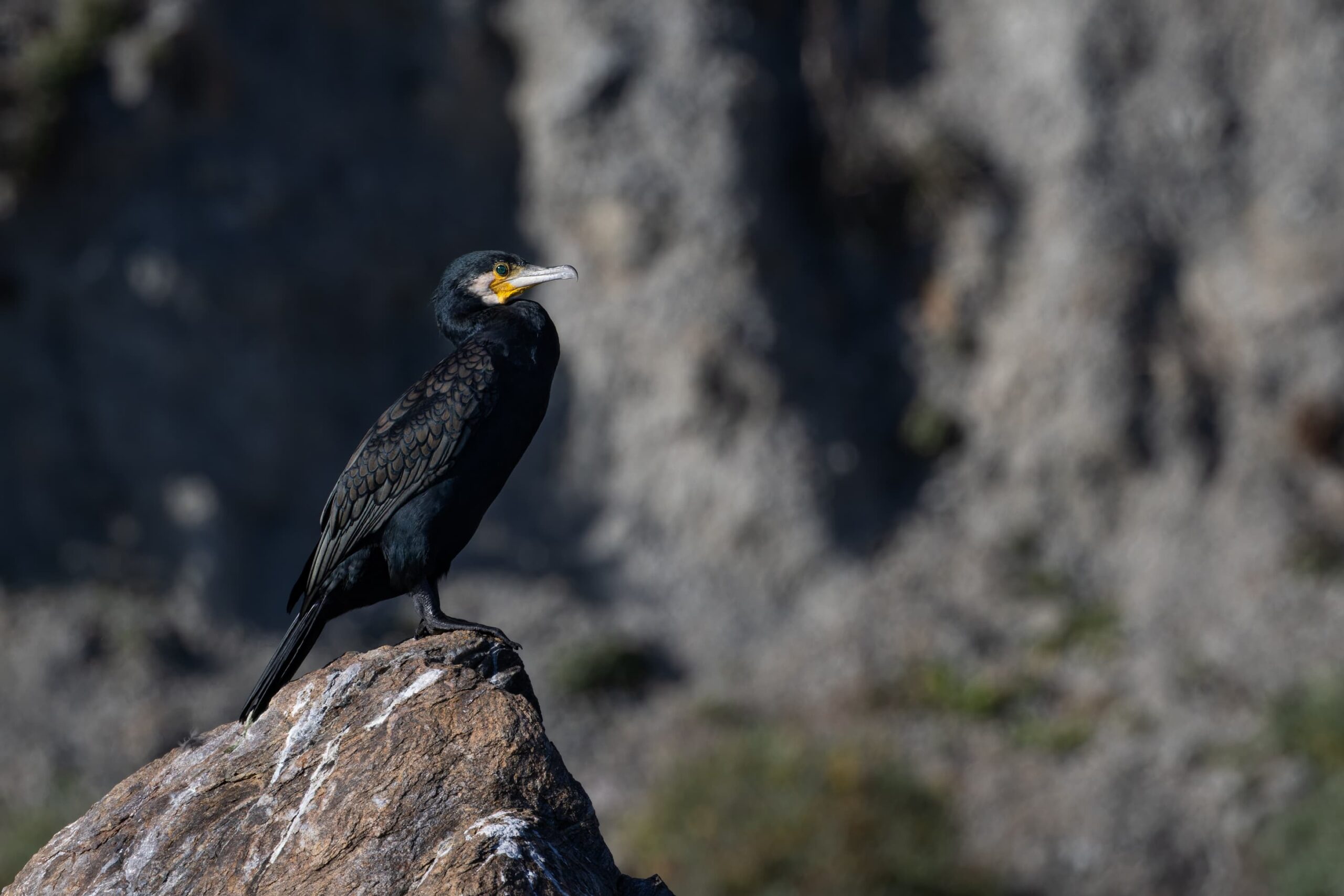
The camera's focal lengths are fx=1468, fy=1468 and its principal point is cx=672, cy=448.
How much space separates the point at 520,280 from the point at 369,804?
7.12ft

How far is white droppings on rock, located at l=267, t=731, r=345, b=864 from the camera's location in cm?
430

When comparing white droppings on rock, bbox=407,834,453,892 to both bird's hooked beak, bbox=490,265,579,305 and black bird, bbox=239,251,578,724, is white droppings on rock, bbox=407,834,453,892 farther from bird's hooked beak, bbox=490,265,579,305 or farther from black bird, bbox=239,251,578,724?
bird's hooked beak, bbox=490,265,579,305

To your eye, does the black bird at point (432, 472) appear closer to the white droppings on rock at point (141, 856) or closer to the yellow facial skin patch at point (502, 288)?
the yellow facial skin patch at point (502, 288)

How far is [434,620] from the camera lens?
16.8 ft

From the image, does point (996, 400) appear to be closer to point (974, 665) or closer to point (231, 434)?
point (974, 665)

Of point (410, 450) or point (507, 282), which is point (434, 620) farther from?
point (507, 282)

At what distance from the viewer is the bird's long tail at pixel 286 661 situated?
4.88 metres

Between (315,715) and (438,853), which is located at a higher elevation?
(315,715)

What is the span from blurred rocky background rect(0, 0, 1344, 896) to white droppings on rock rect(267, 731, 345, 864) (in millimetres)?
7177

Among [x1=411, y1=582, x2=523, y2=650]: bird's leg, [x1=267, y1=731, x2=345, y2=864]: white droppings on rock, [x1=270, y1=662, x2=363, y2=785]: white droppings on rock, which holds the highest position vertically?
[x1=411, y1=582, x2=523, y2=650]: bird's leg

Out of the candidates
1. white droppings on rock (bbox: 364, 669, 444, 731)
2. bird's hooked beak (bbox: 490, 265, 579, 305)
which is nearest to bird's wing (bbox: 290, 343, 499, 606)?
bird's hooked beak (bbox: 490, 265, 579, 305)

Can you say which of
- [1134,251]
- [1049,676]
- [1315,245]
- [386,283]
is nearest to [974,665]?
[1049,676]

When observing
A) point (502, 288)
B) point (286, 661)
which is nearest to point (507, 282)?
point (502, 288)

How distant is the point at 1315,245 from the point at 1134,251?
1602 millimetres
